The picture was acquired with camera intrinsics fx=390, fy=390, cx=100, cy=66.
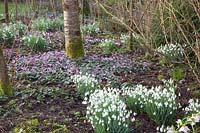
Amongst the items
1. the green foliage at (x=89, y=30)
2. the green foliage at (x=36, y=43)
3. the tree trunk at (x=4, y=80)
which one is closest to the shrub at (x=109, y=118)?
the tree trunk at (x=4, y=80)

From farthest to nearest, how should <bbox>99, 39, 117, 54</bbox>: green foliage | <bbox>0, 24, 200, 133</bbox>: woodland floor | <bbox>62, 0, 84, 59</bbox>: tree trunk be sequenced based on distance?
1. <bbox>99, 39, 117, 54</bbox>: green foliage
2. <bbox>62, 0, 84, 59</bbox>: tree trunk
3. <bbox>0, 24, 200, 133</bbox>: woodland floor

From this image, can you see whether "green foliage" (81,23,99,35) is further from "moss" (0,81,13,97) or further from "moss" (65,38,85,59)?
"moss" (0,81,13,97)

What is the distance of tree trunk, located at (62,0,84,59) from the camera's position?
23.6 ft

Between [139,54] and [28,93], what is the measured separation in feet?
11.8

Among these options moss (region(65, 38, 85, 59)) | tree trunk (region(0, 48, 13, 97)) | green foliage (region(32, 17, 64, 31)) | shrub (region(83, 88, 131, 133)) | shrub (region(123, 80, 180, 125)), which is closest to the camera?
shrub (region(83, 88, 131, 133))

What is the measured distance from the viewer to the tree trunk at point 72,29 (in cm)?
720

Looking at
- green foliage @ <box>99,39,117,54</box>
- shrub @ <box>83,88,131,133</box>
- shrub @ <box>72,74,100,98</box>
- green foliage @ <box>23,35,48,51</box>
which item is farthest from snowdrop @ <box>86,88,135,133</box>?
green foliage @ <box>23,35,48,51</box>

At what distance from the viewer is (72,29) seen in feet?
23.9

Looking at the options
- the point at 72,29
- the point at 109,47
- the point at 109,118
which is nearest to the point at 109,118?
the point at 109,118

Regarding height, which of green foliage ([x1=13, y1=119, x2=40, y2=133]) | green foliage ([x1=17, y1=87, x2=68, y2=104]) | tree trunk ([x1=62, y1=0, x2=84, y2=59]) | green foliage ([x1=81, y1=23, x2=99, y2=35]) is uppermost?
tree trunk ([x1=62, y1=0, x2=84, y2=59])

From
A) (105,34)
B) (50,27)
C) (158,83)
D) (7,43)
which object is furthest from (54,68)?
(50,27)

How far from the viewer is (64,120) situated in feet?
15.0

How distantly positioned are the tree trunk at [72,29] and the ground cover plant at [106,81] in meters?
0.02

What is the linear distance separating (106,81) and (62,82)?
2.30ft
